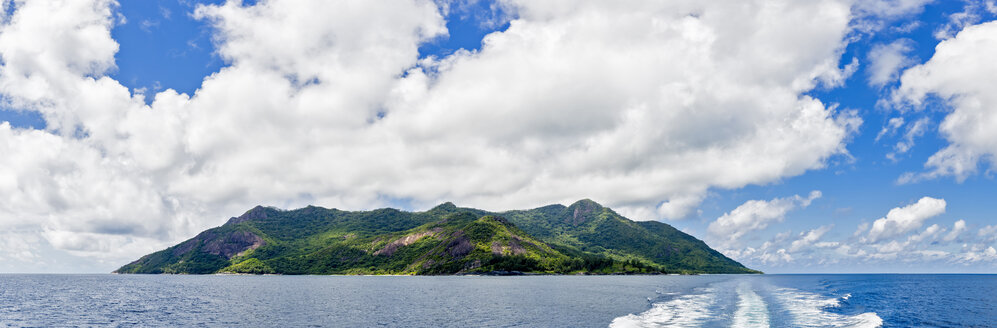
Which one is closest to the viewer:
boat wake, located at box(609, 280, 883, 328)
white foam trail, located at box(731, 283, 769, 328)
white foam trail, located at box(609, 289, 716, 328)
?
white foam trail, located at box(609, 289, 716, 328)

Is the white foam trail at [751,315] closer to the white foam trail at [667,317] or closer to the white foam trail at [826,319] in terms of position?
the white foam trail at [826,319]

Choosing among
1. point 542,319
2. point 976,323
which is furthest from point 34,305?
point 976,323

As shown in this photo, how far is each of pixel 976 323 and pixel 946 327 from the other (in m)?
10.3

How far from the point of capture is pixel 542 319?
86375 mm

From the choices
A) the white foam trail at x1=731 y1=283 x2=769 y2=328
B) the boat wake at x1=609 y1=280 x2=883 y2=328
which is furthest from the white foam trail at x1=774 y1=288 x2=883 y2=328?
the white foam trail at x1=731 y1=283 x2=769 y2=328

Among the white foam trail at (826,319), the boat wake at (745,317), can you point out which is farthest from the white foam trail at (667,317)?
the white foam trail at (826,319)

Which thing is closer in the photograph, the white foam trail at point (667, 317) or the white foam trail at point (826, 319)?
the white foam trail at point (826, 319)

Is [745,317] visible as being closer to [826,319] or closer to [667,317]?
[826,319]

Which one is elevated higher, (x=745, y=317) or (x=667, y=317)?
(x=667, y=317)

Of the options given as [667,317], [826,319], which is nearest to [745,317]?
[826,319]

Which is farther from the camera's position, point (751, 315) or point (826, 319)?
point (751, 315)

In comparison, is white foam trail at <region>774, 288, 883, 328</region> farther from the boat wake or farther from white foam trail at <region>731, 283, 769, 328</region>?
white foam trail at <region>731, 283, 769, 328</region>

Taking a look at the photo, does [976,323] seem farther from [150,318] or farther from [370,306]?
[150,318]

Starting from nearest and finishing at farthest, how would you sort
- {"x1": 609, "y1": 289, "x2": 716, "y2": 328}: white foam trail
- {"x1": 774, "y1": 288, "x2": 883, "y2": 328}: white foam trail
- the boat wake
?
{"x1": 774, "y1": 288, "x2": 883, "y2": 328}: white foam trail → {"x1": 609, "y1": 289, "x2": 716, "y2": 328}: white foam trail → the boat wake
